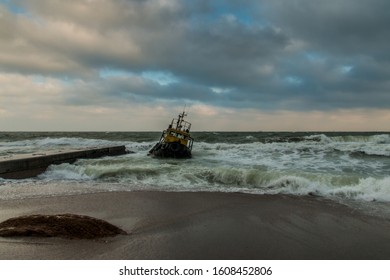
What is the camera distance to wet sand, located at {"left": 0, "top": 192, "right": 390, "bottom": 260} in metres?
4.47

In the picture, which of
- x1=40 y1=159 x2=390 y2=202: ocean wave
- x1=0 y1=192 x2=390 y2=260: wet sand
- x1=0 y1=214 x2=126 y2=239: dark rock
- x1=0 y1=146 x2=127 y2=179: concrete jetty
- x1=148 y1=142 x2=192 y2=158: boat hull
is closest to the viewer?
x1=0 y1=192 x2=390 y2=260: wet sand

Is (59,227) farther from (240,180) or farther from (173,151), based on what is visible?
(173,151)

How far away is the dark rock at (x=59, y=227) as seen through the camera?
497cm

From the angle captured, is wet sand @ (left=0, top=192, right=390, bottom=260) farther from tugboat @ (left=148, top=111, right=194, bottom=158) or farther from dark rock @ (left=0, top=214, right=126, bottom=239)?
tugboat @ (left=148, top=111, right=194, bottom=158)

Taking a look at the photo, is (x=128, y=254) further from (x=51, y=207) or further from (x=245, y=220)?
(x=51, y=207)

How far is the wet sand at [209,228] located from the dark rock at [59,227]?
0.15 metres

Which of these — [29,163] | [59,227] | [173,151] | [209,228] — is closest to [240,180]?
[209,228]

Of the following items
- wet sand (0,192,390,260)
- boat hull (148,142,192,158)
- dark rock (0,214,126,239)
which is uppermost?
boat hull (148,142,192,158)

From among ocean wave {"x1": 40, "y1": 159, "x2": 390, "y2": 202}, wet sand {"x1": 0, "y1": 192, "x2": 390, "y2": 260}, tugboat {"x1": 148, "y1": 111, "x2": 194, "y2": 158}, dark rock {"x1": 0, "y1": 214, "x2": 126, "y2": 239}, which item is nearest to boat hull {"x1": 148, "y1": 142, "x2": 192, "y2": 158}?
tugboat {"x1": 148, "y1": 111, "x2": 194, "y2": 158}

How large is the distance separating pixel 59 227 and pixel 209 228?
2325 mm

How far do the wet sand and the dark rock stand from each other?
5.9 inches

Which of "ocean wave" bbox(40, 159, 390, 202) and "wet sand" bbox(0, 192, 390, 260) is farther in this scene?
"ocean wave" bbox(40, 159, 390, 202)

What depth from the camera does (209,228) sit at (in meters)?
5.80
